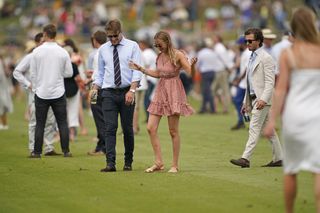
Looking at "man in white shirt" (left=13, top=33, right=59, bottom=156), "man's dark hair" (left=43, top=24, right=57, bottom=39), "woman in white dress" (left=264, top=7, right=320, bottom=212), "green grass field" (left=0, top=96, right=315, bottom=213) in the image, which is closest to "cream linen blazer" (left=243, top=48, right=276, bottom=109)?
"green grass field" (left=0, top=96, right=315, bottom=213)

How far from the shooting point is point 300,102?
9.81m

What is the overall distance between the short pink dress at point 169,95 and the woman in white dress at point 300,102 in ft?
14.5

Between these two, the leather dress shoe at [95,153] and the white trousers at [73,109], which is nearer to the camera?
the leather dress shoe at [95,153]

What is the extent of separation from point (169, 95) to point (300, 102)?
4825 millimetres

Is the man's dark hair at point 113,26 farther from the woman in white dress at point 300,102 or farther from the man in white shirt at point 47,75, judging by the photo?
the woman in white dress at point 300,102

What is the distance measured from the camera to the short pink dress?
47.2 feet

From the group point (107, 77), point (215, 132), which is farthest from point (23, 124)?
point (107, 77)

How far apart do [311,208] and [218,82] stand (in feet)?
68.6

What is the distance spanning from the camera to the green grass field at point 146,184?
37.6 ft

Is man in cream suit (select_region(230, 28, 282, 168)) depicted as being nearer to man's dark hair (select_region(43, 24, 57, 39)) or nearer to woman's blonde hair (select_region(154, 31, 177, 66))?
woman's blonde hair (select_region(154, 31, 177, 66))

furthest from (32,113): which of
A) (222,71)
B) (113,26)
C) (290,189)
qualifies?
(222,71)

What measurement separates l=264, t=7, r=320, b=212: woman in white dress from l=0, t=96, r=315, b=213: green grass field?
1.29 meters

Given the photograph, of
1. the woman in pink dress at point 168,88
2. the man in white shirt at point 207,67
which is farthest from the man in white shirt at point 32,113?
the man in white shirt at point 207,67

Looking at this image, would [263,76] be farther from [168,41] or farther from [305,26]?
[305,26]
